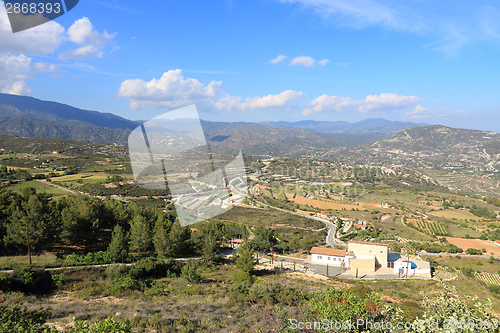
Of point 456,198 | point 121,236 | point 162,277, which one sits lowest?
point 456,198

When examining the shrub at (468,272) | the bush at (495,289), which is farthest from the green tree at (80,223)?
the shrub at (468,272)

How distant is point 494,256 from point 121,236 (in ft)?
131

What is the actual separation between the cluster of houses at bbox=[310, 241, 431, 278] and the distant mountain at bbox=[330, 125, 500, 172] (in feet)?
405

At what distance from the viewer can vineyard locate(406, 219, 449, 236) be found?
40100mm

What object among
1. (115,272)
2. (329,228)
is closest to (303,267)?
(115,272)

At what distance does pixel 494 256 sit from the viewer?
103 ft

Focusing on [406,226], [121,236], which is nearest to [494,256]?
[406,226]

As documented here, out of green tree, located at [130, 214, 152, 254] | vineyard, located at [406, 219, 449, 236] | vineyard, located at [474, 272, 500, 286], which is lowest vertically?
vineyard, located at [406, 219, 449, 236]

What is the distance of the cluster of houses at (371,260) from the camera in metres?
22.4

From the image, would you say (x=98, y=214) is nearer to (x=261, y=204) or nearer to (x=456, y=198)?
(x=261, y=204)

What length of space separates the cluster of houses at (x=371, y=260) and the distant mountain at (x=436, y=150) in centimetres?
12337

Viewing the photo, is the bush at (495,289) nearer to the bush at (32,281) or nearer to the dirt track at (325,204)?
the bush at (32,281)

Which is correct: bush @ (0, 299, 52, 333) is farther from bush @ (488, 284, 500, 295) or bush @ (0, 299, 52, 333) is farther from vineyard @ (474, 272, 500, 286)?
vineyard @ (474, 272, 500, 286)

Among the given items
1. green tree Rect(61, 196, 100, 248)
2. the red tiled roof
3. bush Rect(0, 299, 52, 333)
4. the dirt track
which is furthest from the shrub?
green tree Rect(61, 196, 100, 248)
